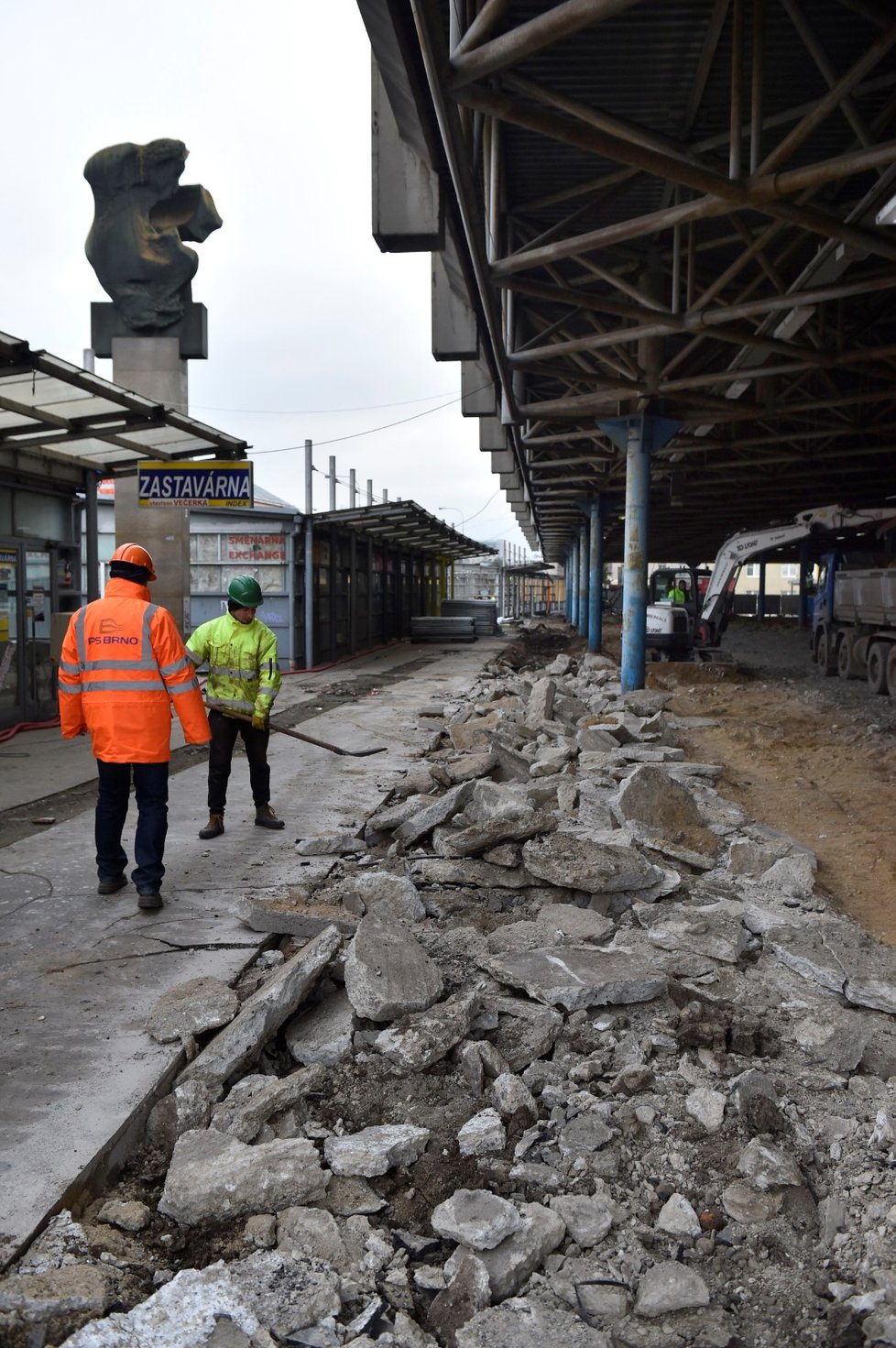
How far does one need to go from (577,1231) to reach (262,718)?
4591 millimetres

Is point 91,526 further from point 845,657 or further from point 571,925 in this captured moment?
point 845,657

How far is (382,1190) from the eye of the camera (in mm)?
2953

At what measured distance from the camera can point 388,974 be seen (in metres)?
3.98

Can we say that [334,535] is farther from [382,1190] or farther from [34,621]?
[382,1190]

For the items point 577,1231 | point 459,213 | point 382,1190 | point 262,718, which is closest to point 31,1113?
point 382,1190

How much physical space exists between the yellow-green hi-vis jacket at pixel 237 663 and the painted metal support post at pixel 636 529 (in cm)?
974

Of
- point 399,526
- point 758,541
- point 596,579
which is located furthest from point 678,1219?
point 596,579

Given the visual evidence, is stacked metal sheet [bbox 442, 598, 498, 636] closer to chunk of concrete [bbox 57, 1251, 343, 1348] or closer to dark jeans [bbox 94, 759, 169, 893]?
dark jeans [bbox 94, 759, 169, 893]

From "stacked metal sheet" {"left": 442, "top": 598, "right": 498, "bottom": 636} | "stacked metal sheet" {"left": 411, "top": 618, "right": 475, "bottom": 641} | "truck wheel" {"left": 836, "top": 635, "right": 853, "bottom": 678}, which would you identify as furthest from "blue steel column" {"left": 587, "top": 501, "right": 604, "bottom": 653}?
"stacked metal sheet" {"left": 442, "top": 598, "right": 498, "bottom": 636}

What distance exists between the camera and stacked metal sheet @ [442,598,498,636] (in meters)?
37.2

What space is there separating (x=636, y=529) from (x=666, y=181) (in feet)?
20.4

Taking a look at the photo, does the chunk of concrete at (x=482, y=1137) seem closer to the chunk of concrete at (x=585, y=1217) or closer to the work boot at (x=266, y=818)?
the chunk of concrete at (x=585, y=1217)

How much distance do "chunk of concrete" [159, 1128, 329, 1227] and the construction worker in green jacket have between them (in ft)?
12.6

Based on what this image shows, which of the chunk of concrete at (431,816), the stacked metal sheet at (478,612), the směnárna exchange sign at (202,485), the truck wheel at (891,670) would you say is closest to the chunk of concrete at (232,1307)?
the chunk of concrete at (431,816)
